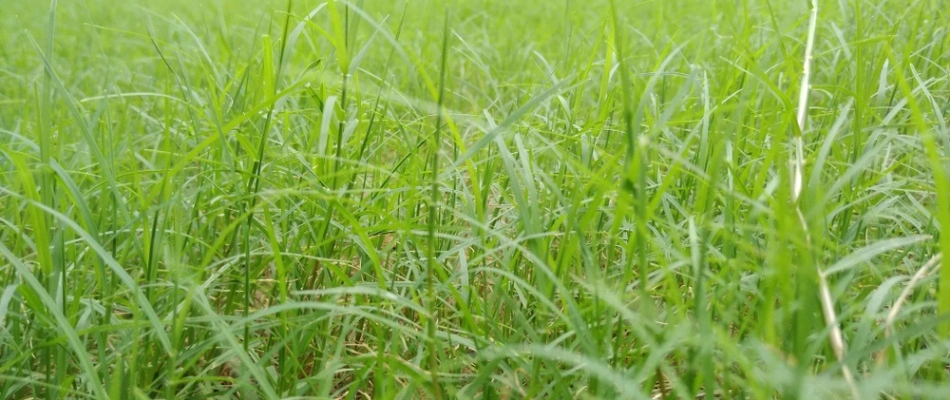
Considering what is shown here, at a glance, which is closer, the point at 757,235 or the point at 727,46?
the point at 757,235

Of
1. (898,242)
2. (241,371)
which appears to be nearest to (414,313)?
(241,371)

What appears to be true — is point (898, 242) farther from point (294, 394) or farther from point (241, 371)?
point (241, 371)

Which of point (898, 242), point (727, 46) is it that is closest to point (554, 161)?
point (898, 242)

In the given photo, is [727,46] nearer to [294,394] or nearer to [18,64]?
[294,394]

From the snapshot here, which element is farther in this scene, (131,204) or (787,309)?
(131,204)

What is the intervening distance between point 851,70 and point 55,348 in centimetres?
178

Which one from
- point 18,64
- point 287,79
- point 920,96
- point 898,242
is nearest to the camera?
Result: point 898,242

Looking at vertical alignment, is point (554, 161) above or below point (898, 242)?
below

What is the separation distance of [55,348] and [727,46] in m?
2.10

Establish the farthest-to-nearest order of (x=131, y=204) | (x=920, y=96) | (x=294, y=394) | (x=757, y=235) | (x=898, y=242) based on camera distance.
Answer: (x=920, y=96)
(x=131, y=204)
(x=757, y=235)
(x=294, y=394)
(x=898, y=242)

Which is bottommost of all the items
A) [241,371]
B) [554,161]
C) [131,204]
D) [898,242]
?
[241,371]

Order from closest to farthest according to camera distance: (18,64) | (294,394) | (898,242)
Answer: (898,242), (294,394), (18,64)

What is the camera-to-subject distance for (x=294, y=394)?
1.00 m

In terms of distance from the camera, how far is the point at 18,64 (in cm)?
298
